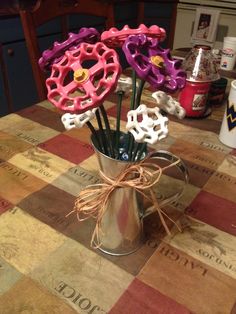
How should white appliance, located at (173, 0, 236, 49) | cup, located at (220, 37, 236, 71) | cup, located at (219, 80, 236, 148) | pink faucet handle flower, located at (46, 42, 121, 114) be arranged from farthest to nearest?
white appliance, located at (173, 0, 236, 49) < cup, located at (220, 37, 236, 71) < cup, located at (219, 80, 236, 148) < pink faucet handle flower, located at (46, 42, 121, 114)

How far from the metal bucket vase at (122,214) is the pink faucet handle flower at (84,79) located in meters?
0.09

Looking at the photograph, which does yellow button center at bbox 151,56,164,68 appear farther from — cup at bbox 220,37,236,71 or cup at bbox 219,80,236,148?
cup at bbox 220,37,236,71

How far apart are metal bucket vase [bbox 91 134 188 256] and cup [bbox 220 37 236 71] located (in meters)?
0.87

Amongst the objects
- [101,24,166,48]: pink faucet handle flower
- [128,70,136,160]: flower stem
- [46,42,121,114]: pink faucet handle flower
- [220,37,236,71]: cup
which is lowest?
[220,37,236,71]: cup

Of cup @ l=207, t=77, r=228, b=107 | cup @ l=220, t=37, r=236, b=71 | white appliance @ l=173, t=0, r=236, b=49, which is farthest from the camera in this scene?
white appliance @ l=173, t=0, r=236, b=49

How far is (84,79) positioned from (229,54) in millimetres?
979

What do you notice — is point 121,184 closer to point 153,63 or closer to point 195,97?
point 153,63

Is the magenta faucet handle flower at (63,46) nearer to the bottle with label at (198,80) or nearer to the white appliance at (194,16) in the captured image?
the bottle with label at (198,80)

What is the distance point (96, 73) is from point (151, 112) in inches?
2.9

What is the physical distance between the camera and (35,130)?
75 cm

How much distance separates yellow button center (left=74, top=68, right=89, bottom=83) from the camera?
35cm

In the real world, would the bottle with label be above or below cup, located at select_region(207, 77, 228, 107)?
above

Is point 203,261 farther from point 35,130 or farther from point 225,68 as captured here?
point 225,68

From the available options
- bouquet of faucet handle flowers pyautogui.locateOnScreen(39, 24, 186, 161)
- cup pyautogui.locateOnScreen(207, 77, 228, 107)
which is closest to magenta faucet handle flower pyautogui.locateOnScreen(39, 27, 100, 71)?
bouquet of faucet handle flowers pyautogui.locateOnScreen(39, 24, 186, 161)
